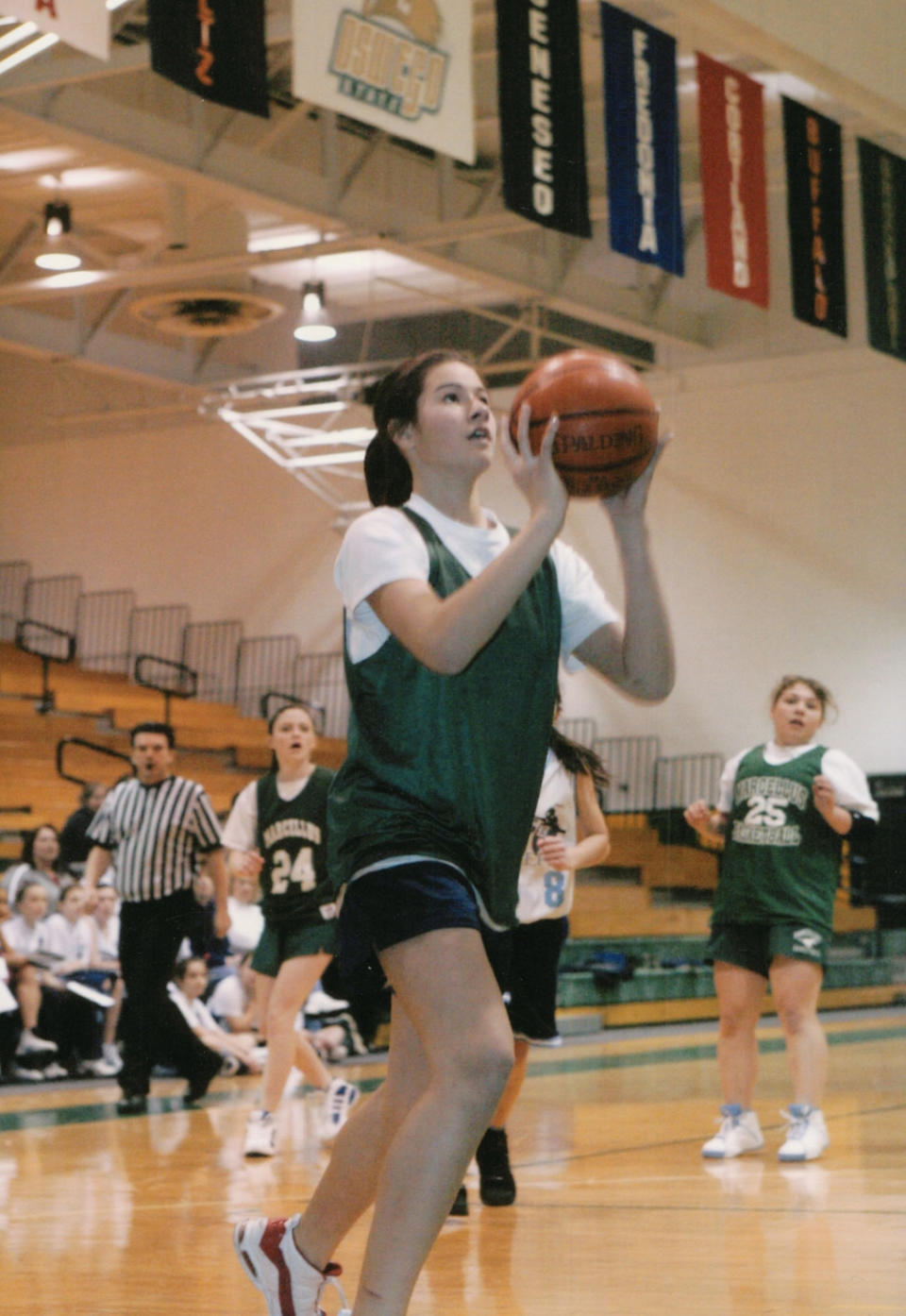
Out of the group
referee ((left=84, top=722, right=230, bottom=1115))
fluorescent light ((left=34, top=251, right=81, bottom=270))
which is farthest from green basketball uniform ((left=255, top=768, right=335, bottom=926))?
fluorescent light ((left=34, top=251, right=81, bottom=270))

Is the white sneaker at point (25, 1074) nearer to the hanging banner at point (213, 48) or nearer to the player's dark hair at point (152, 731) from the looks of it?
the player's dark hair at point (152, 731)

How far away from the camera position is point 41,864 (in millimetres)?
11164

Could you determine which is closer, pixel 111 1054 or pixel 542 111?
pixel 542 111

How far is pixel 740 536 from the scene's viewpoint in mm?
19969

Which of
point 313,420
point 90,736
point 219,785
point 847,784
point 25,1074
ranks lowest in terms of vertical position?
point 25,1074

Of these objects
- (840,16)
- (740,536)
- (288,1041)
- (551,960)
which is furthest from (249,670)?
(551,960)

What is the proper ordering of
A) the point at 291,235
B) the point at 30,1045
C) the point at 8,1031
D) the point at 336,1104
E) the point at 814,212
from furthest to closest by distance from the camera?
1. the point at 291,235
2. the point at 814,212
3. the point at 30,1045
4. the point at 8,1031
5. the point at 336,1104

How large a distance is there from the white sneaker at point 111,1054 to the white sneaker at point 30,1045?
23.9 inches

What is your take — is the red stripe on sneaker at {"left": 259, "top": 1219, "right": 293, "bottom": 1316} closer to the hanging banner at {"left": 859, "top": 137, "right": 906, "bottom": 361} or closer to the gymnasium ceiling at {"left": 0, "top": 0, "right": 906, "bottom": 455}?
the gymnasium ceiling at {"left": 0, "top": 0, "right": 906, "bottom": 455}

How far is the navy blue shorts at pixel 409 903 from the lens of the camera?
2861 millimetres

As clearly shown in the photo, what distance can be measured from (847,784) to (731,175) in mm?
6023

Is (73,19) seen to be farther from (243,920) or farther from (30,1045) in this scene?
(243,920)

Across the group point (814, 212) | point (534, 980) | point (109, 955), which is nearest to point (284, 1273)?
point (534, 980)

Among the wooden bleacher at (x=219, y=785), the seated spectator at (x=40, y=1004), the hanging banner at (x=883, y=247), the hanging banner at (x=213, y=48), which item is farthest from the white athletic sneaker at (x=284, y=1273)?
the wooden bleacher at (x=219, y=785)
